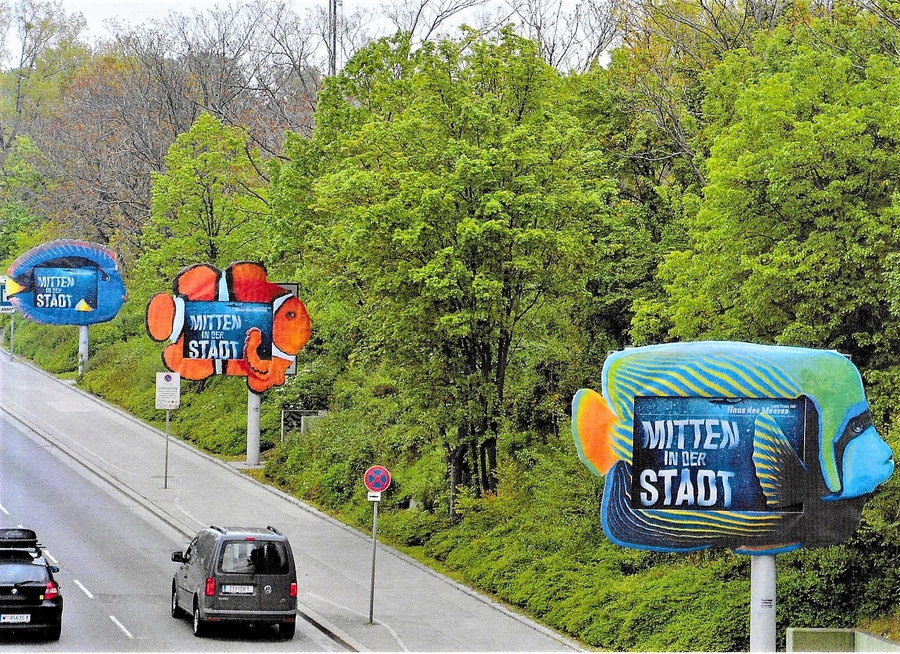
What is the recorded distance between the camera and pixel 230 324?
123ft

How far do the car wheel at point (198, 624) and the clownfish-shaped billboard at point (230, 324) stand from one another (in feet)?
45.0

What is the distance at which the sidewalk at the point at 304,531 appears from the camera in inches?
1021

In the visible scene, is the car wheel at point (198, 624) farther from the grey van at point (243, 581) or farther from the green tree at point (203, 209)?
the green tree at point (203, 209)

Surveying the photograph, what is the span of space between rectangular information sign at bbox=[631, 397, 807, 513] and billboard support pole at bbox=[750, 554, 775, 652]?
Result: 3.20 feet

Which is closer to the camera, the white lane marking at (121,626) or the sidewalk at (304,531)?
the white lane marking at (121,626)

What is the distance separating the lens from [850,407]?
20.0m

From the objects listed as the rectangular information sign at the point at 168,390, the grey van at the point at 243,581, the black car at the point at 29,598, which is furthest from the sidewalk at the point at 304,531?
the black car at the point at 29,598

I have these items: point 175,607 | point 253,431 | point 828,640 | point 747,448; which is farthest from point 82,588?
point 253,431

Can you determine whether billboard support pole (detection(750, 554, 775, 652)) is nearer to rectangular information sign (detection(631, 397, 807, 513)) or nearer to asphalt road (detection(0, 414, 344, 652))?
rectangular information sign (detection(631, 397, 807, 513))

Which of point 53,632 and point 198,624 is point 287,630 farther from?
point 53,632

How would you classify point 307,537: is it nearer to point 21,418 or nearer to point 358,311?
point 358,311

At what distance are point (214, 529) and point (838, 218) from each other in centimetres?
1409

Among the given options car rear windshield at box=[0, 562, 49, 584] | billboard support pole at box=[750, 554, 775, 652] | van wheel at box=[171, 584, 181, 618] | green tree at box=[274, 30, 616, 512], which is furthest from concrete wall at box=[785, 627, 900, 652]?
car rear windshield at box=[0, 562, 49, 584]

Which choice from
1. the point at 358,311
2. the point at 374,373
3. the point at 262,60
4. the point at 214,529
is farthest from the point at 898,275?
the point at 262,60
